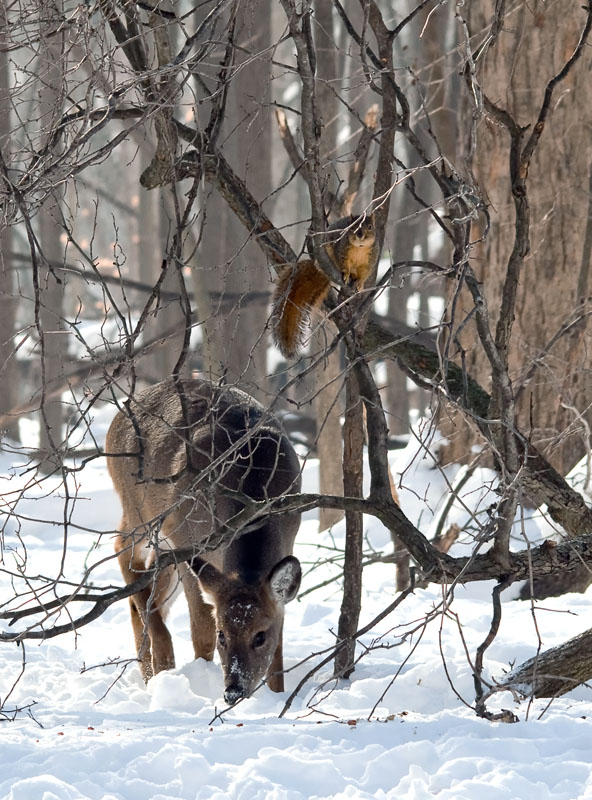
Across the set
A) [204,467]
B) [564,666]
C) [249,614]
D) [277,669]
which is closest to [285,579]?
[249,614]

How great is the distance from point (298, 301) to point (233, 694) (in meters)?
2.28

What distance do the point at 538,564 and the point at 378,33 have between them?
9.52 feet

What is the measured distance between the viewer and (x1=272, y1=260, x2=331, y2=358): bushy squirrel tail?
17.3ft

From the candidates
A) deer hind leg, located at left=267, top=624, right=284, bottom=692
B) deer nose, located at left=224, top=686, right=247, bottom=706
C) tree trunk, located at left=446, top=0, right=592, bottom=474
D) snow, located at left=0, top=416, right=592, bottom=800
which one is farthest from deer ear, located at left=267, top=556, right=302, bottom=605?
tree trunk, located at left=446, top=0, right=592, bottom=474

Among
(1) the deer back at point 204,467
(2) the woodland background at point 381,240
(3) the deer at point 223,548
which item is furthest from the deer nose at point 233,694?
(1) the deer back at point 204,467

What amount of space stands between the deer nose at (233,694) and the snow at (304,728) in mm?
55

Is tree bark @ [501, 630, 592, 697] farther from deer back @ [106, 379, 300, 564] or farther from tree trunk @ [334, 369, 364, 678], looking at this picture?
A: deer back @ [106, 379, 300, 564]

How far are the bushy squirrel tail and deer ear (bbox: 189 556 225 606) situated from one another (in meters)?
1.74

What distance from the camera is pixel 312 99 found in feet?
15.4

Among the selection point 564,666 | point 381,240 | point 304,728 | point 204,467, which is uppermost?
point 381,240

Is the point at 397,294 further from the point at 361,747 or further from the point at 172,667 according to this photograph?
the point at 361,747

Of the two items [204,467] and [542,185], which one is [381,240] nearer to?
[204,467]

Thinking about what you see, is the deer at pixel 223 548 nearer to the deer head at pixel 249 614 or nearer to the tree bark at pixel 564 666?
the deer head at pixel 249 614

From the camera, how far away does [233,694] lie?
5898mm
